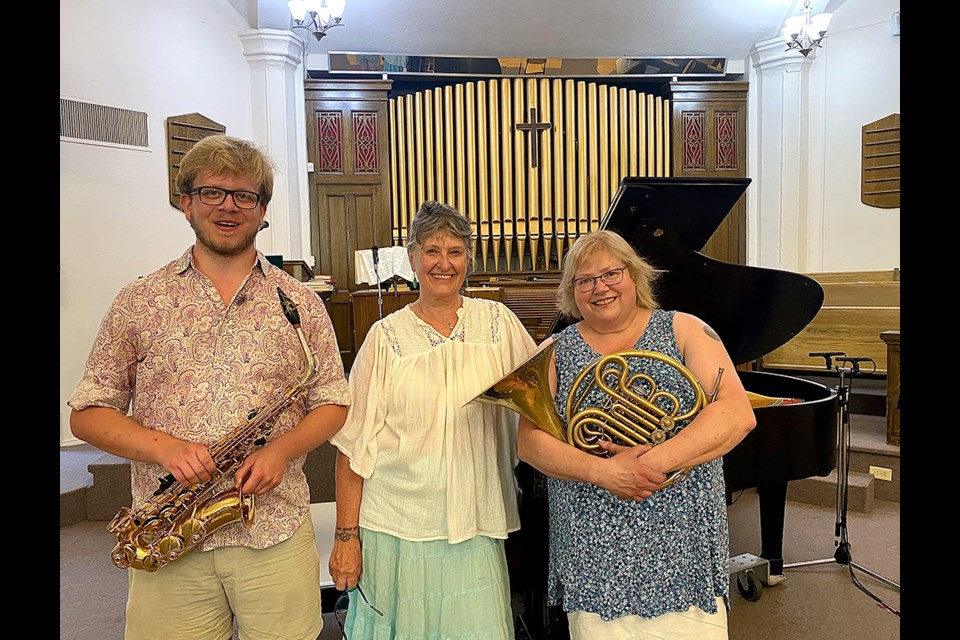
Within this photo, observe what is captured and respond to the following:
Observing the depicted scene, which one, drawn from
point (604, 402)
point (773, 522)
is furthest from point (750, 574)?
point (604, 402)

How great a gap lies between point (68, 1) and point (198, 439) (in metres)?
5.32

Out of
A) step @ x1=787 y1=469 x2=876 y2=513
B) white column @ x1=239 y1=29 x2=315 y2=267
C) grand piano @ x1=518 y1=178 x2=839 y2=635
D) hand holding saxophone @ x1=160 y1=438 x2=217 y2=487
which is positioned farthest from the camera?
white column @ x1=239 y1=29 x2=315 y2=267

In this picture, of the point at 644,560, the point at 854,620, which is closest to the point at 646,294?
the point at 644,560

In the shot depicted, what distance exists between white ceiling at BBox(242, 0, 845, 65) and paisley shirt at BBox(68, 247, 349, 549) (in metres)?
6.28

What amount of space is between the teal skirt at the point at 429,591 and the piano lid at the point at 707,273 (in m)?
0.91

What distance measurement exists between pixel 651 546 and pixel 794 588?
2.08 metres

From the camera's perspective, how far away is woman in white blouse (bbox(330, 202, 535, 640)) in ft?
5.90

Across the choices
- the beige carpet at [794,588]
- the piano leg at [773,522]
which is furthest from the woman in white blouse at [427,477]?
the piano leg at [773,522]

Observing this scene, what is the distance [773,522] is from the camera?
10.9 feet

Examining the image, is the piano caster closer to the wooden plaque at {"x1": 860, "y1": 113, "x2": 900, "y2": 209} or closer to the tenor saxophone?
the tenor saxophone

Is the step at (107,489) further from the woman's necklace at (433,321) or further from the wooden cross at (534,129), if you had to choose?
the wooden cross at (534,129)

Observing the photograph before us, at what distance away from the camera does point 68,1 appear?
5281 mm

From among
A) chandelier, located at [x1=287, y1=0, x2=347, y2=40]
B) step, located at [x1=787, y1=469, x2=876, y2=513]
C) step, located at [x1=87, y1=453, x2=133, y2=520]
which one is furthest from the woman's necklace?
chandelier, located at [x1=287, y1=0, x2=347, y2=40]

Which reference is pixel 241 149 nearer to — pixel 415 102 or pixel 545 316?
pixel 545 316
